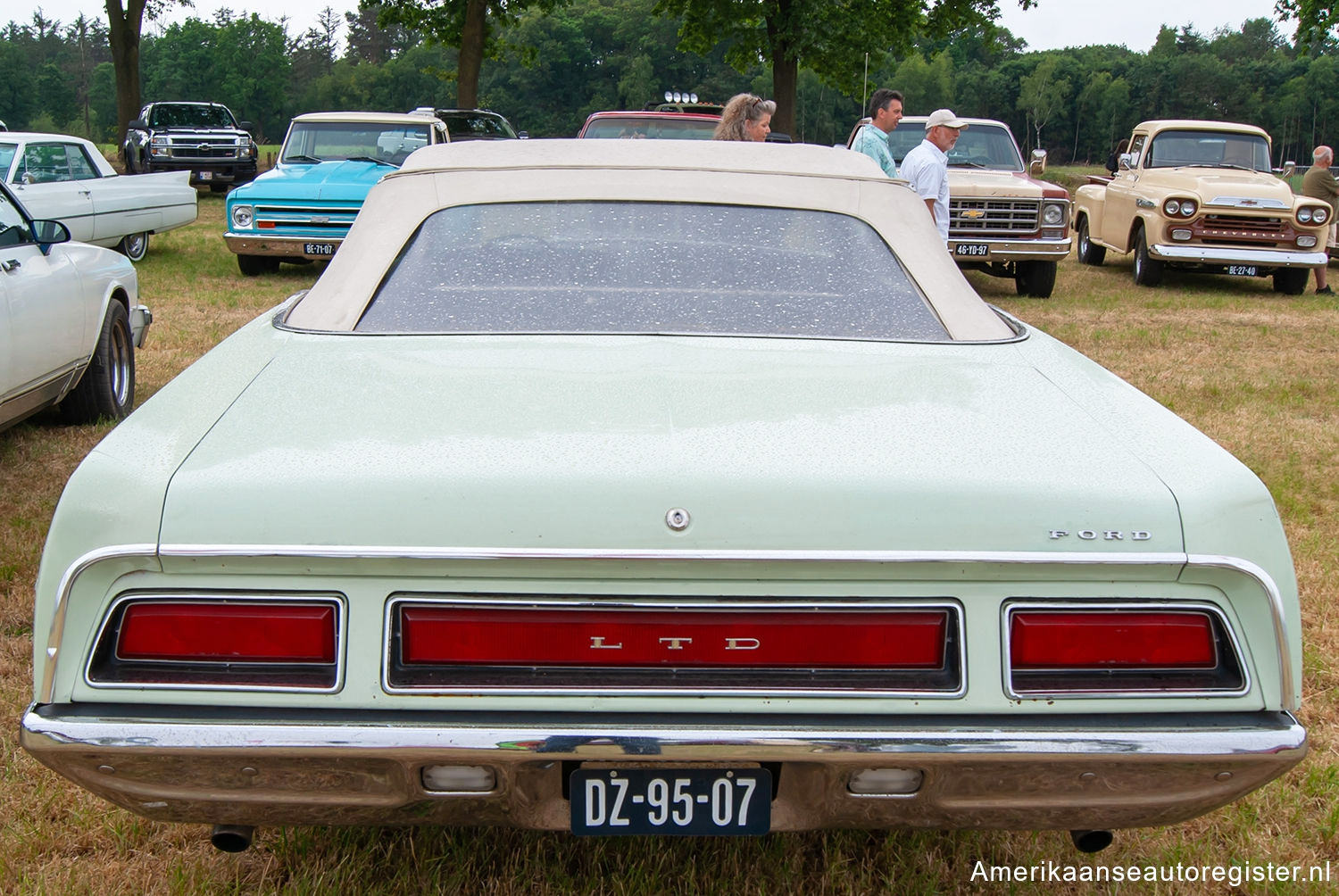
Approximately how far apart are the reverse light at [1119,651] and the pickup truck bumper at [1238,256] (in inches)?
A: 472

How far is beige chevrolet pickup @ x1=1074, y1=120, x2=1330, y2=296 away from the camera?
41.7 feet

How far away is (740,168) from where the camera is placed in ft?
10.3

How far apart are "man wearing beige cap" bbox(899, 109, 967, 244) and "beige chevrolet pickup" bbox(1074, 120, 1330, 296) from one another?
5864 millimetres

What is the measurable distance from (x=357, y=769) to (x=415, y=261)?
4.68ft

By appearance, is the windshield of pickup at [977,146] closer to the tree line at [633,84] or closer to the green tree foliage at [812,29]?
the green tree foliage at [812,29]

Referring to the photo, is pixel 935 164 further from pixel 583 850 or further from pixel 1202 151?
pixel 1202 151

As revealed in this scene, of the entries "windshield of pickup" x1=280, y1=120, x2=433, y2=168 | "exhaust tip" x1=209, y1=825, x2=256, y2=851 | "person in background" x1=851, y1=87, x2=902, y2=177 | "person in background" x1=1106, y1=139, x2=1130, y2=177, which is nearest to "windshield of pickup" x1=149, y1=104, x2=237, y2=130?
"windshield of pickup" x1=280, y1=120, x2=433, y2=168

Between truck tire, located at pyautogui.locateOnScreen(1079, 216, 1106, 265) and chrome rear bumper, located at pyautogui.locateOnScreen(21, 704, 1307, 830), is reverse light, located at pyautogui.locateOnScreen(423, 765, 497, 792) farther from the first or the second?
truck tire, located at pyautogui.locateOnScreen(1079, 216, 1106, 265)

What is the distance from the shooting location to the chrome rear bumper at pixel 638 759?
177 cm

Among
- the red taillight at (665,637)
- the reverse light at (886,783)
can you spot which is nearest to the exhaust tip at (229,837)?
the red taillight at (665,637)

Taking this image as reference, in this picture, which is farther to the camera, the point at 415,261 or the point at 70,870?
the point at 415,261

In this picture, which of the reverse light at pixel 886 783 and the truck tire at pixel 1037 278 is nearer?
the reverse light at pixel 886 783

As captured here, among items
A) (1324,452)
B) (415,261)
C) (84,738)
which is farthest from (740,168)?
(1324,452)

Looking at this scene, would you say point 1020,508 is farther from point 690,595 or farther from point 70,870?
point 70,870
